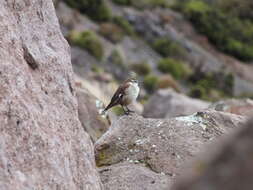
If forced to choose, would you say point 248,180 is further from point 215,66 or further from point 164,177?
point 215,66

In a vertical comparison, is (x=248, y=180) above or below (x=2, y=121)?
above

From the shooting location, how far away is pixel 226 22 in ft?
214

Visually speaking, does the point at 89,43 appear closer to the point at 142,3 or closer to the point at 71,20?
the point at 71,20

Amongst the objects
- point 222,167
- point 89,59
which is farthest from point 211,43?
point 222,167

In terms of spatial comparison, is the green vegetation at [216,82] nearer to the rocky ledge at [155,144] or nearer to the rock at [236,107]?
the rock at [236,107]

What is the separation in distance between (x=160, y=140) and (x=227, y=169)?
6252 mm

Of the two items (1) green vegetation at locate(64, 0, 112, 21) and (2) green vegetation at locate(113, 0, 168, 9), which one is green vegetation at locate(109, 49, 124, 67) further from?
(2) green vegetation at locate(113, 0, 168, 9)

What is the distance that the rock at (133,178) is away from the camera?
8.28 m

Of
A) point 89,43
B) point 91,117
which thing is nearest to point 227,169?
point 91,117

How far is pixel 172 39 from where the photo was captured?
181ft

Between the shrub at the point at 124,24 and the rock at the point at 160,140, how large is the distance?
41.8 meters

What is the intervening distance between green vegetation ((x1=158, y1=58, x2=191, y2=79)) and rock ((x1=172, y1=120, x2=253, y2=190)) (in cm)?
4423

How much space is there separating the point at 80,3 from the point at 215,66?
1239 centimetres

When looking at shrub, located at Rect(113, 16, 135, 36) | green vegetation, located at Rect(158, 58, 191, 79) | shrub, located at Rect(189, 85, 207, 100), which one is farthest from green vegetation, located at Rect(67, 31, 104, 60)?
shrub, located at Rect(113, 16, 135, 36)
